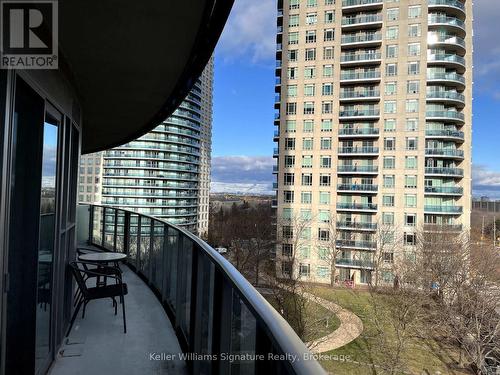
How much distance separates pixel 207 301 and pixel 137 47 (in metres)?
1.94

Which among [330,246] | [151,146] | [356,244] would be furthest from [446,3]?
[151,146]

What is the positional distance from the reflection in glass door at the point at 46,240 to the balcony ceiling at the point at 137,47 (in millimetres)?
635

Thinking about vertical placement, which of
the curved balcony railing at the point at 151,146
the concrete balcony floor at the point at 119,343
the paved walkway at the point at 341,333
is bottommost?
the paved walkway at the point at 341,333

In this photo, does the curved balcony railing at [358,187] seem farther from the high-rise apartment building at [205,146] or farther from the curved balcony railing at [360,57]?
the high-rise apartment building at [205,146]

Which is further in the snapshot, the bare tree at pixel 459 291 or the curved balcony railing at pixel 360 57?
the curved balcony railing at pixel 360 57

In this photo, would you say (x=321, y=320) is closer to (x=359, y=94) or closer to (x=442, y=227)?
(x=442, y=227)

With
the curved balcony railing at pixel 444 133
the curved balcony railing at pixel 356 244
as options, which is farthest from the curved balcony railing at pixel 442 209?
the curved balcony railing at pixel 444 133

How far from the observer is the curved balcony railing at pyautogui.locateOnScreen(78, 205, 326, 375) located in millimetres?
904

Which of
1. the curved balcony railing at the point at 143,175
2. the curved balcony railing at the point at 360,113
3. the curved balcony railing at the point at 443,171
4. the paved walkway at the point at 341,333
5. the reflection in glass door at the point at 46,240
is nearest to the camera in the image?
the reflection in glass door at the point at 46,240

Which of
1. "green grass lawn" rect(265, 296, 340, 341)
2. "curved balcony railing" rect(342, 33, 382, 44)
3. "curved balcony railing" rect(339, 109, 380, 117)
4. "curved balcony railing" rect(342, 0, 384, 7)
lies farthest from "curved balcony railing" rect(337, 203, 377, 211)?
"curved balcony railing" rect(342, 0, 384, 7)

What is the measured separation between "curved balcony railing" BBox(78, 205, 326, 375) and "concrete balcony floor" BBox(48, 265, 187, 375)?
0.17 m

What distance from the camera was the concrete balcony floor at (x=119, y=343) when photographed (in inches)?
106

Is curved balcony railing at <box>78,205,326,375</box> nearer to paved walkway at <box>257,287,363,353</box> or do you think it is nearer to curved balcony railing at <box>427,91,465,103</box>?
paved walkway at <box>257,287,363,353</box>

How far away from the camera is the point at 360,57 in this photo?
31125 millimetres
